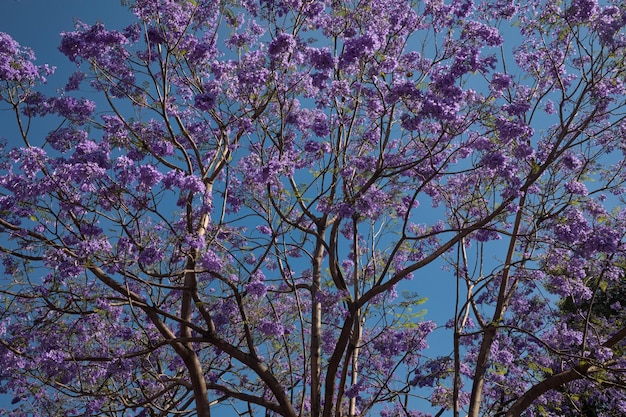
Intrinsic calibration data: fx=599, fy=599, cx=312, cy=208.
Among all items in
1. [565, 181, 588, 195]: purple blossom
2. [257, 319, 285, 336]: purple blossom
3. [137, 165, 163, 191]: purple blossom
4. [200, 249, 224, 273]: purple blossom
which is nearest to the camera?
[137, 165, 163, 191]: purple blossom

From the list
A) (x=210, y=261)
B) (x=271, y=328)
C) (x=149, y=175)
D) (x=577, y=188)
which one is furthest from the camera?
(x=577, y=188)

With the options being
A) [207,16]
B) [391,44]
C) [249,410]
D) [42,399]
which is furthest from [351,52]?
[42,399]

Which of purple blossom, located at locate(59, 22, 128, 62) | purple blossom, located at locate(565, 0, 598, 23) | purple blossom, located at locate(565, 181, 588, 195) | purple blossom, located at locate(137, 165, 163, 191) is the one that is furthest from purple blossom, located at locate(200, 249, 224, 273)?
purple blossom, located at locate(565, 0, 598, 23)

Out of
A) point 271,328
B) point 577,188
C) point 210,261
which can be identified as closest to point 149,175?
point 210,261

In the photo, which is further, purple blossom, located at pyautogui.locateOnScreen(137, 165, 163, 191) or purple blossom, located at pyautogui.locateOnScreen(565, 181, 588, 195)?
purple blossom, located at pyautogui.locateOnScreen(565, 181, 588, 195)

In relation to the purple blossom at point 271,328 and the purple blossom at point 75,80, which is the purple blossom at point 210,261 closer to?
the purple blossom at point 271,328

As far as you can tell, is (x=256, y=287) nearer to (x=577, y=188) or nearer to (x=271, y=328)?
(x=271, y=328)

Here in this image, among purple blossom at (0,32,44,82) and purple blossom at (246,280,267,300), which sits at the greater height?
purple blossom at (0,32,44,82)

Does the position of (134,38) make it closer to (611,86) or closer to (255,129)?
(255,129)

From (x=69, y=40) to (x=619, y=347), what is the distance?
8.42 metres

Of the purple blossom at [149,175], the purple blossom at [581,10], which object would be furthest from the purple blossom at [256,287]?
the purple blossom at [581,10]

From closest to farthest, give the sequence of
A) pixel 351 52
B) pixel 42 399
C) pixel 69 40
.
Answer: pixel 351 52, pixel 69 40, pixel 42 399

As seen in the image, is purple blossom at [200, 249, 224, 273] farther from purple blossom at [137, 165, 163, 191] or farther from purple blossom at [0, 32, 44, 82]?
purple blossom at [0, 32, 44, 82]

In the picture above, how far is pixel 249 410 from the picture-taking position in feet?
28.9
